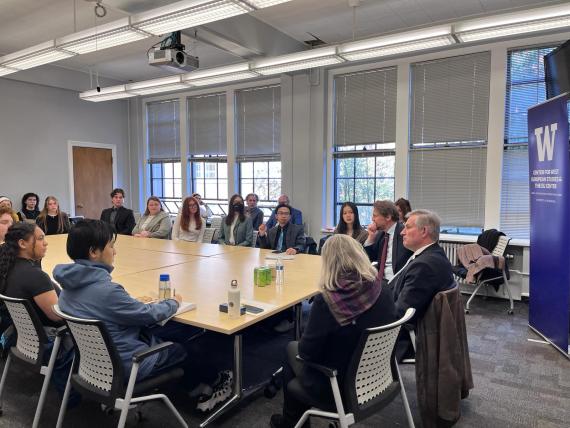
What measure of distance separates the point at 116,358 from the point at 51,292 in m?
0.74

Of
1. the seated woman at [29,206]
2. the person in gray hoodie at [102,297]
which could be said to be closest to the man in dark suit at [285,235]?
the person in gray hoodie at [102,297]

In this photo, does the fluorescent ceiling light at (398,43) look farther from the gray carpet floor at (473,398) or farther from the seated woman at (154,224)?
the seated woman at (154,224)

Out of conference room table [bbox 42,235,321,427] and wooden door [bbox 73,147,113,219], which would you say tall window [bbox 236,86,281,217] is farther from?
wooden door [bbox 73,147,113,219]

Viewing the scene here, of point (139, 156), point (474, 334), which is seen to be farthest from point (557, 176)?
point (139, 156)

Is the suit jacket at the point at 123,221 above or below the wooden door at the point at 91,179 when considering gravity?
below

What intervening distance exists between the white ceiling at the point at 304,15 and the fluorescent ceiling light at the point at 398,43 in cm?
60

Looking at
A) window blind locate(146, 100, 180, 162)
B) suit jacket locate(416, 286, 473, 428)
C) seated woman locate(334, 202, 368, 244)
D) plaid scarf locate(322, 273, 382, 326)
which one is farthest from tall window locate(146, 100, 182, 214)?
plaid scarf locate(322, 273, 382, 326)

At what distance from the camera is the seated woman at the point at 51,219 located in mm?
5523

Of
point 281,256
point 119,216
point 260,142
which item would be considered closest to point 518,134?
point 281,256

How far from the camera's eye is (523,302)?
15.9 ft

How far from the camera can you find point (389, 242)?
3.36m

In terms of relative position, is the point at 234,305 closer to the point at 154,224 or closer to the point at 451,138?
the point at 154,224

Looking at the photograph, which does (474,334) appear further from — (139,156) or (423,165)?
(139,156)

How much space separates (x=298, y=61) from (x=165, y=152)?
433cm
